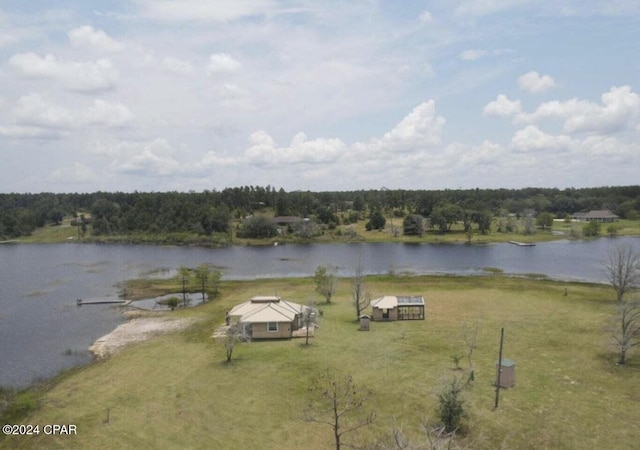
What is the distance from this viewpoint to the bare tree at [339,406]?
2531 centimetres

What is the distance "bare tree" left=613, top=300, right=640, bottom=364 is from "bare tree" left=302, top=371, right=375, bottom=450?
62.6ft

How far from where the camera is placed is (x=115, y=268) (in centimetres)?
9556

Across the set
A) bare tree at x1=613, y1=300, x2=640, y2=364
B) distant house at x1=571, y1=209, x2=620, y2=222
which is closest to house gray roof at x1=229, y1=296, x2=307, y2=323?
bare tree at x1=613, y1=300, x2=640, y2=364

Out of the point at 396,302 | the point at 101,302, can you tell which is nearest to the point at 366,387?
the point at 396,302

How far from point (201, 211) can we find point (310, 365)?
12693 cm

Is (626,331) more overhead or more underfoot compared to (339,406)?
more overhead

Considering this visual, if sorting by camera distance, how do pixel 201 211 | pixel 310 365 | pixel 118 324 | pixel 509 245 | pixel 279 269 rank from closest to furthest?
pixel 310 365 → pixel 118 324 → pixel 279 269 → pixel 509 245 → pixel 201 211

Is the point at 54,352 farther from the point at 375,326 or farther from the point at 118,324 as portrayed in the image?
the point at 375,326

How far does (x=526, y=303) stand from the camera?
173ft

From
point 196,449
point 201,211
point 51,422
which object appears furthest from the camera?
point 201,211

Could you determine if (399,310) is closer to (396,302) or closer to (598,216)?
(396,302)

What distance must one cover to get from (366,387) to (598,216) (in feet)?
542

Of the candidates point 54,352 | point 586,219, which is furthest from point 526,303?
point 586,219

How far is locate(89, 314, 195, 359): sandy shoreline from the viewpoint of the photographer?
4281 centimetres
